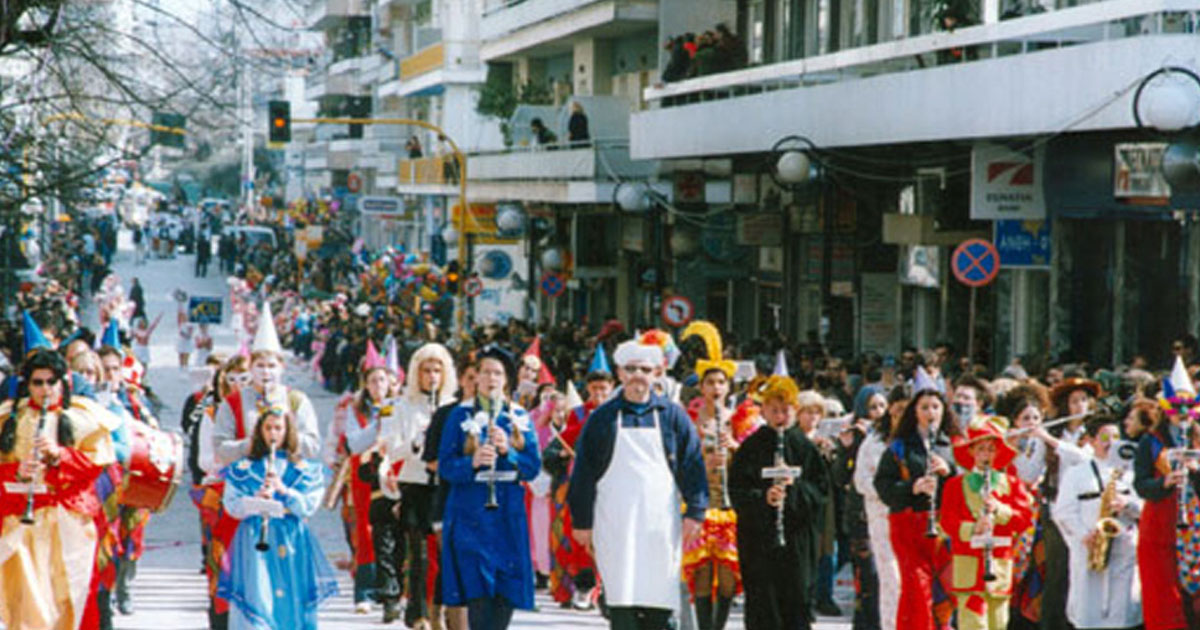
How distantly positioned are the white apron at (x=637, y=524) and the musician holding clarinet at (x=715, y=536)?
4.24 ft

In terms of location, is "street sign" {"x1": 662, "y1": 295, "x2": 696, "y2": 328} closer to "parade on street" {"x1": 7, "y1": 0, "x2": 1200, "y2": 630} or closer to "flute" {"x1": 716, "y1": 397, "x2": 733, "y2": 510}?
"parade on street" {"x1": 7, "y1": 0, "x2": 1200, "y2": 630}

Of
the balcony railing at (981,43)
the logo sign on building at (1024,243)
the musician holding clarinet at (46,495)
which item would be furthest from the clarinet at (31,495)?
the logo sign on building at (1024,243)

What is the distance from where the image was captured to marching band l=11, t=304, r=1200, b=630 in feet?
41.3

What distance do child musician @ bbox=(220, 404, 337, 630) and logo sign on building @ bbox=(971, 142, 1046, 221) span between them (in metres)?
13.0

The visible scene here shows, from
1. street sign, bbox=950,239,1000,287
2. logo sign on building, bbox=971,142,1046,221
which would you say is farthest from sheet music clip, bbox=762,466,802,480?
logo sign on building, bbox=971,142,1046,221

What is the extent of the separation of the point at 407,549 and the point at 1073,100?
28.0ft

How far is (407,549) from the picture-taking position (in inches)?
635

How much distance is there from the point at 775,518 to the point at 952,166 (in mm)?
16260

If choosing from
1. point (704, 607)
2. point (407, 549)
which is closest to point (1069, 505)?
point (704, 607)

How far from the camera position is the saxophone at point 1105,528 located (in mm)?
13875

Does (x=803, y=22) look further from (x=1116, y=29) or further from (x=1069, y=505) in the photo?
(x=1069, y=505)

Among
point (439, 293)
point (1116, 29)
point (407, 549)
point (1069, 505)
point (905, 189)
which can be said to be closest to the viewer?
point (1069, 505)

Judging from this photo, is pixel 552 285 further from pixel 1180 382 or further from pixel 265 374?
pixel 265 374

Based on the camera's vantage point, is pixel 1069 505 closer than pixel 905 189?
Yes
